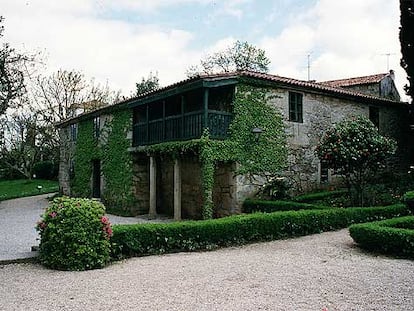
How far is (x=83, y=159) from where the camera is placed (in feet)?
72.9

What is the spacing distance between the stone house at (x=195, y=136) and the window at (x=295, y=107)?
0.12 ft

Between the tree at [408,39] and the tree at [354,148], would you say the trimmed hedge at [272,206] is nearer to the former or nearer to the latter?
the tree at [354,148]

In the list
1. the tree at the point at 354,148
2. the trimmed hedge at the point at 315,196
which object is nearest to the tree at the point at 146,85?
the trimmed hedge at the point at 315,196

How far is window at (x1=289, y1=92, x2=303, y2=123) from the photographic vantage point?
15.3m

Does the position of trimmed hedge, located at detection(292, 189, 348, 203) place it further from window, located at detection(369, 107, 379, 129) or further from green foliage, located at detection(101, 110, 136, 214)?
green foliage, located at detection(101, 110, 136, 214)

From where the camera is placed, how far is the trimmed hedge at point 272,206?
1234 centimetres

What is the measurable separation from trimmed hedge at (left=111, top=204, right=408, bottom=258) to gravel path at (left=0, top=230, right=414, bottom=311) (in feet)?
1.39

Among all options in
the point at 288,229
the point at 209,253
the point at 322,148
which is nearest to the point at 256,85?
the point at 322,148

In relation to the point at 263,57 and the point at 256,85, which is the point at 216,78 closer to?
the point at 256,85

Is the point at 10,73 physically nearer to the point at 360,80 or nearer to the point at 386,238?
the point at 386,238

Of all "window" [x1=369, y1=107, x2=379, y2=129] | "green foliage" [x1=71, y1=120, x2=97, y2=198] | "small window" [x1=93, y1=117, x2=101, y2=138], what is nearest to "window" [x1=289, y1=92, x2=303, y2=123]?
"window" [x1=369, y1=107, x2=379, y2=129]

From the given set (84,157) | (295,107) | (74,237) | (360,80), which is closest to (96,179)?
(84,157)

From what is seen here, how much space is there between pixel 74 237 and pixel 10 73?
1276 cm

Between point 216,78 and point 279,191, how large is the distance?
426cm
